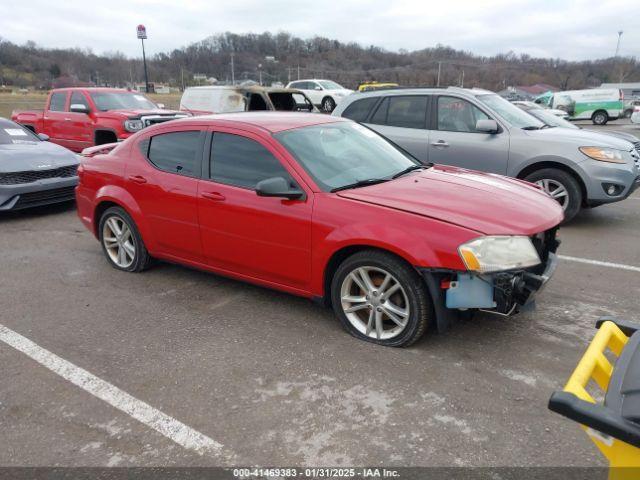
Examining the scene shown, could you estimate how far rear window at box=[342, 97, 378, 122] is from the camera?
7.78 metres

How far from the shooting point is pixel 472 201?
3564mm

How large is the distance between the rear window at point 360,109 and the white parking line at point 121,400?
5549 millimetres

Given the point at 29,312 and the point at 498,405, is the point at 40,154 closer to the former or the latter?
the point at 29,312

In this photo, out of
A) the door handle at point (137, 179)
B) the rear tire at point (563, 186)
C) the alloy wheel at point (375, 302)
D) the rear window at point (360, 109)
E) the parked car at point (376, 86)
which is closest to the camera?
the alloy wheel at point (375, 302)

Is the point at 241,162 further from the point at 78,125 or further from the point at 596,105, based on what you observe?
the point at 596,105

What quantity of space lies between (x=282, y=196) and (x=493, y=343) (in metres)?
1.83

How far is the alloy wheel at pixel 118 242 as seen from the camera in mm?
5094

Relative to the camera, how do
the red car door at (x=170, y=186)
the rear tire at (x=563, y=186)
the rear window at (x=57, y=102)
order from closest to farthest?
the red car door at (x=170, y=186) < the rear tire at (x=563, y=186) < the rear window at (x=57, y=102)

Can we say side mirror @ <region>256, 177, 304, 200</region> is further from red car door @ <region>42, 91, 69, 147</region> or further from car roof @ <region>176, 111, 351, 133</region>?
red car door @ <region>42, 91, 69, 147</region>

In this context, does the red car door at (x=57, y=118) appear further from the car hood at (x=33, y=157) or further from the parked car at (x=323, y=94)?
the parked car at (x=323, y=94)

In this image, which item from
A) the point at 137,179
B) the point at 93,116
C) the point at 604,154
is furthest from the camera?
the point at 93,116

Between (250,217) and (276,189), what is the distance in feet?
1.49

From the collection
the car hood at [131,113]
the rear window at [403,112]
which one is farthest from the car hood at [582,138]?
the car hood at [131,113]

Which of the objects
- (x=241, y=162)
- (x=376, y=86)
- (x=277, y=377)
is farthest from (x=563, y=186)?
(x=376, y=86)
